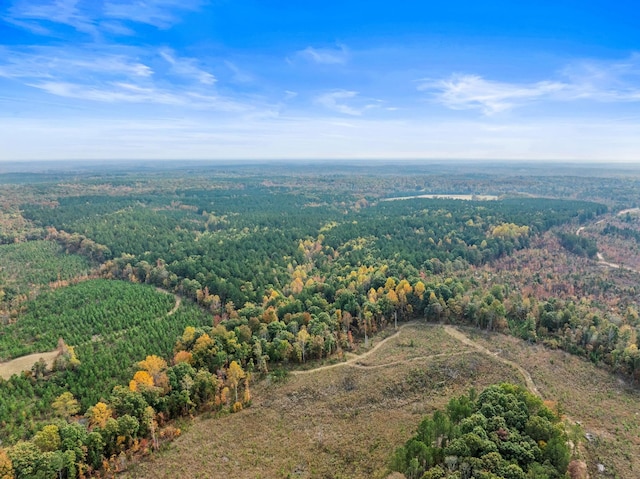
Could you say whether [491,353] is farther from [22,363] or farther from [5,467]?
[22,363]

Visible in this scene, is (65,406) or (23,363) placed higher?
(65,406)

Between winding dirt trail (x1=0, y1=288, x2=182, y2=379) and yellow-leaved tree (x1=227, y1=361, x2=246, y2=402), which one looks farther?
winding dirt trail (x1=0, y1=288, x2=182, y2=379)

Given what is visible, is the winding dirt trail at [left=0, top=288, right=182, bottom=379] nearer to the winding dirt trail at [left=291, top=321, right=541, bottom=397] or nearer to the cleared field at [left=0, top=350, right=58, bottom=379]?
the cleared field at [left=0, top=350, right=58, bottom=379]

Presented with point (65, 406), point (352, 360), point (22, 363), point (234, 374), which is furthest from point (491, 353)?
point (22, 363)

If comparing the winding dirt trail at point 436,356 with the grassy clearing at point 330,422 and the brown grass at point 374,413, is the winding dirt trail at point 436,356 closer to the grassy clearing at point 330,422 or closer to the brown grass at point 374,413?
the brown grass at point 374,413

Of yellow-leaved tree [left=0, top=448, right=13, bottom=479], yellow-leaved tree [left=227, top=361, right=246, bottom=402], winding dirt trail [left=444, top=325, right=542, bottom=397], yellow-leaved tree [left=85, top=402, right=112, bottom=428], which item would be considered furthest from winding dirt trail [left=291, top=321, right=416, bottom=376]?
yellow-leaved tree [left=0, top=448, right=13, bottom=479]

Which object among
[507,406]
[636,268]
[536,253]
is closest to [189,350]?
[507,406]

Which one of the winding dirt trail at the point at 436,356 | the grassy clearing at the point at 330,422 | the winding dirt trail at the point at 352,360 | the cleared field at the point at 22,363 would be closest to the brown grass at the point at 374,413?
the grassy clearing at the point at 330,422

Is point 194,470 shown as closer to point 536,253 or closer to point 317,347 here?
point 317,347
